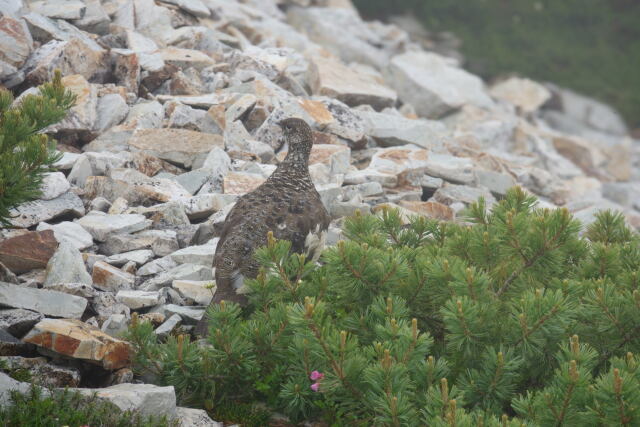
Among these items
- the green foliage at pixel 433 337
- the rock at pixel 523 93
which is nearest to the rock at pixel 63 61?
the green foliage at pixel 433 337

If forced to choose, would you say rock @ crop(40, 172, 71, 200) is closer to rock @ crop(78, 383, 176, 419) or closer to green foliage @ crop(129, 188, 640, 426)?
green foliage @ crop(129, 188, 640, 426)

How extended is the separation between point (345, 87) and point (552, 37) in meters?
17.9

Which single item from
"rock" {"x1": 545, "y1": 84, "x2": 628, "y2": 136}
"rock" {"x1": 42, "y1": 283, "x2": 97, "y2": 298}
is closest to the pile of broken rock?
"rock" {"x1": 42, "y1": 283, "x2": 97, "y2": 298}

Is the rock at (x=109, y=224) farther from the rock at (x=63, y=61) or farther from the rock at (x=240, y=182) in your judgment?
the rock at (x=63, y=61)

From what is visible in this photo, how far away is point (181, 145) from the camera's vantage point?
345 inches

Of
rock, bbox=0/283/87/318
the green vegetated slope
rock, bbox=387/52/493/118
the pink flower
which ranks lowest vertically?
the green vegetated slope

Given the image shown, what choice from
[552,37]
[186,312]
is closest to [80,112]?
[186,312]

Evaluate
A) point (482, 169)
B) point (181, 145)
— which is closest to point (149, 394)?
point (181, 145)

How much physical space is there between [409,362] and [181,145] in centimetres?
533

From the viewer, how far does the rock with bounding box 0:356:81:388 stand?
182 inches

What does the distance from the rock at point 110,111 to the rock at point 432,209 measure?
3.37 metres

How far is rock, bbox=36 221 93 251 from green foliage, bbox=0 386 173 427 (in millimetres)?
2405

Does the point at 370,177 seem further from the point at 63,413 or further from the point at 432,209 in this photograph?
the point at 63,413

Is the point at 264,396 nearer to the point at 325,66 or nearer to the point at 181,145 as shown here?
the point at 181,145
